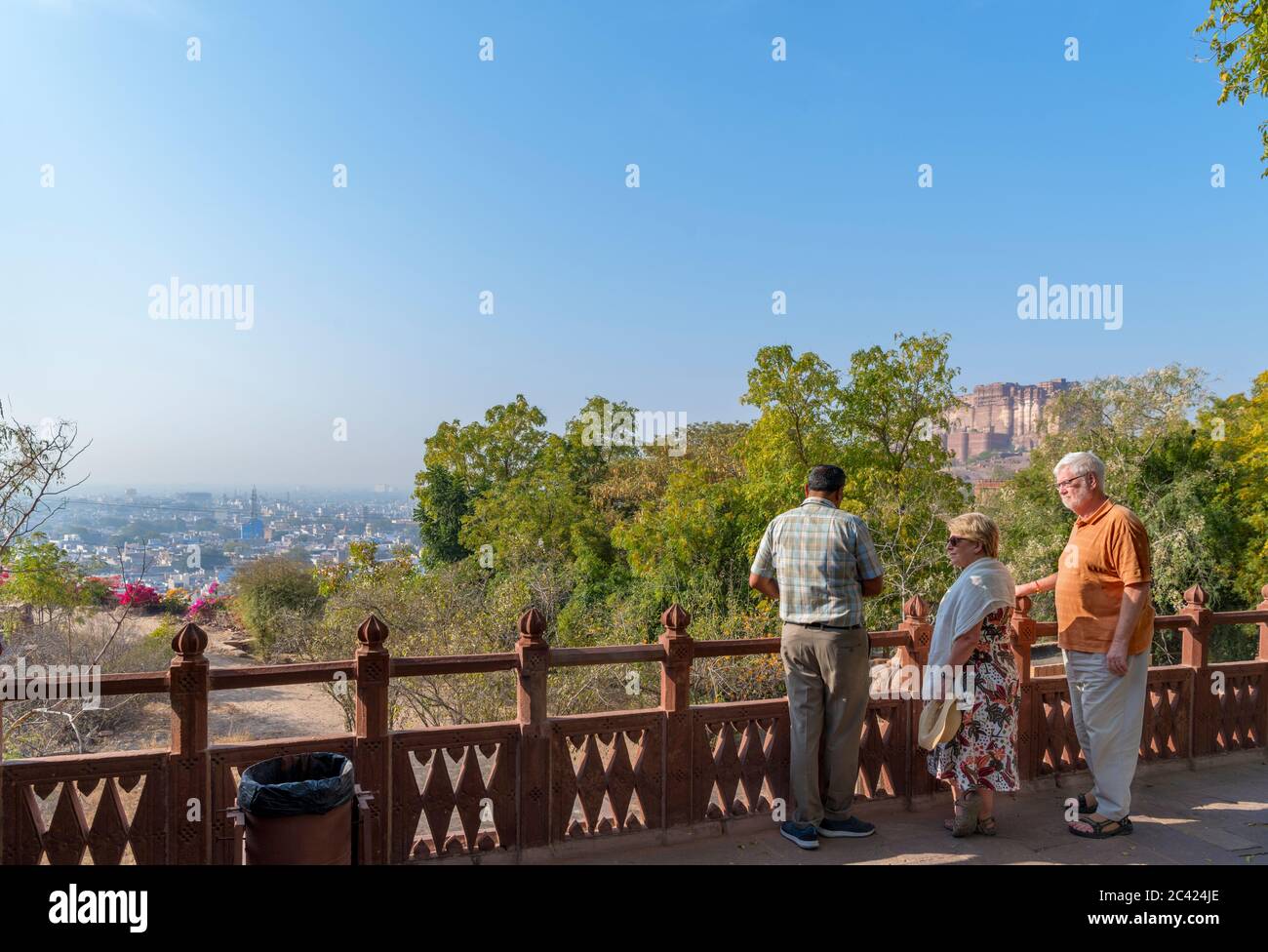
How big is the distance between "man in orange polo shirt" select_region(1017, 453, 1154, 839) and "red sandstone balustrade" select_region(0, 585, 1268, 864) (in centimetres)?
72

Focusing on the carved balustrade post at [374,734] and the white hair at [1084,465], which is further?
the white hair at [1084,465]

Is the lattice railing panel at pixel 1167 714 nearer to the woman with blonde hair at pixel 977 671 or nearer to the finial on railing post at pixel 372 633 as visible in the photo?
the woman with blonde hair at pixel 977 671

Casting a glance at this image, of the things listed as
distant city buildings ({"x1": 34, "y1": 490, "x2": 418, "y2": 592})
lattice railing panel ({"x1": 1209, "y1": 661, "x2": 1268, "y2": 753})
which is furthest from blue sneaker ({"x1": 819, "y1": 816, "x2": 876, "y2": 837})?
distant city buildings ({"x1": 34, "y1": 490, "x2": 418, "y2": 592})

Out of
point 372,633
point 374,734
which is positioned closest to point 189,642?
point 372,633

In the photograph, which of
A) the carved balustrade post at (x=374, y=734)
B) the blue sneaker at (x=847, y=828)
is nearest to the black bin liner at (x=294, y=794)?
the carved balustrade post at (x=374, y=734)

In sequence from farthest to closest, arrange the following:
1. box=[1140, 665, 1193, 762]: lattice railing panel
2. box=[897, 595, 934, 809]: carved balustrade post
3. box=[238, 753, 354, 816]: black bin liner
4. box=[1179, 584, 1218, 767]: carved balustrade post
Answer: box=[1179, 584, 1218, 767]: carved balustrade post < box=[1140, 665, 1193, 762]: lattice railing panel < box=[897, 595, 934, 809]: carved balustrade post < box=[238, 753, 354, 816]: black bin liner

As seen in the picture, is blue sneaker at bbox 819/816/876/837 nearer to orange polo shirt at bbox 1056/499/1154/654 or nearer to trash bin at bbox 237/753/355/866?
orange polo shirt at bbox 1056/499/1154/654

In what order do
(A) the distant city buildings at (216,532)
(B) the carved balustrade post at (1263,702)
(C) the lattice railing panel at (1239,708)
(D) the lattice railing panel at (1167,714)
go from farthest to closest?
(A) the distant city buildings at (216,532), (B) the carved balustrade post at (1263,702), (C) the lattice railing panel at (1239,708), (D) the lattice railing panel at (1167,714)

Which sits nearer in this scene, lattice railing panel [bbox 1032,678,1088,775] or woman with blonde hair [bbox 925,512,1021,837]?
woman with blonde hair [bbox 925,512,1021,837]

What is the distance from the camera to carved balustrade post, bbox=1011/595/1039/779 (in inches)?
193

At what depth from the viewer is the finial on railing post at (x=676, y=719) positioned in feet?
13.4

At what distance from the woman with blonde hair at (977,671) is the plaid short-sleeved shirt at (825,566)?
0.46m

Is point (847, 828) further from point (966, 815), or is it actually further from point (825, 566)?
point (825, 566)
